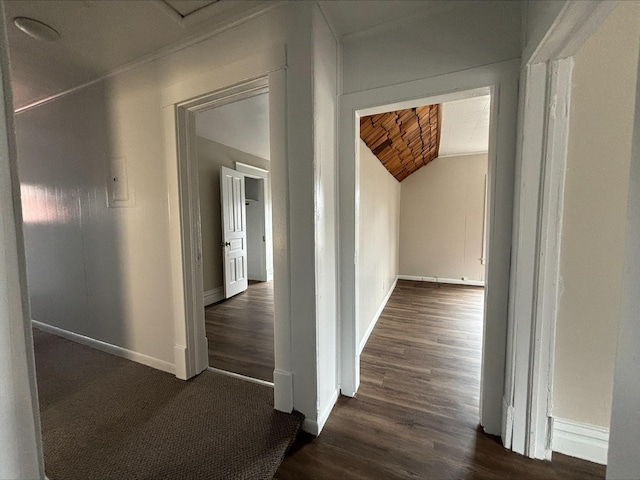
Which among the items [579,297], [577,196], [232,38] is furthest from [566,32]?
[232,38]

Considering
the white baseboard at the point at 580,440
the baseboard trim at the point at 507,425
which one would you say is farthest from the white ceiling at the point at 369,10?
the white baseboard at the point at 580,440

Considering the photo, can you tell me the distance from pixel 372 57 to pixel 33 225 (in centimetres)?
358

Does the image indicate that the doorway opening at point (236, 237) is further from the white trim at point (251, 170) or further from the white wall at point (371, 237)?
the white wall at point (371, 237)

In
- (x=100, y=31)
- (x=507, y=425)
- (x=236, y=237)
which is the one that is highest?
(x=100, y=31)

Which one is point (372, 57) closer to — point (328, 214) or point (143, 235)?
point (328, 214)

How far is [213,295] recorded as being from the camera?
3797 millimetres

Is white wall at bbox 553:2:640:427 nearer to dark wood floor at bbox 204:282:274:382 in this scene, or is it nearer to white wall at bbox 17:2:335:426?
white wall at bbox 17:2:335:426

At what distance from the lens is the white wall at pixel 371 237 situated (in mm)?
2402

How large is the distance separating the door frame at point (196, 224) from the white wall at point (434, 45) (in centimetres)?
60

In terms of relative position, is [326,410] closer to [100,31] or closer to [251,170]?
[100,31]

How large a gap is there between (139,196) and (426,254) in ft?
16.4

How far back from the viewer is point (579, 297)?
4.18 ft

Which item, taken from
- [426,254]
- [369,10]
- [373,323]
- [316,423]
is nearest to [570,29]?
[369,10]

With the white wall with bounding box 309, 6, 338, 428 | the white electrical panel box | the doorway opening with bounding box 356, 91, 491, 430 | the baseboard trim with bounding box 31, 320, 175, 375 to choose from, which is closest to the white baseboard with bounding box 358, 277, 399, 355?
the doorway opening with bounding box 356, 91, 491, 430
